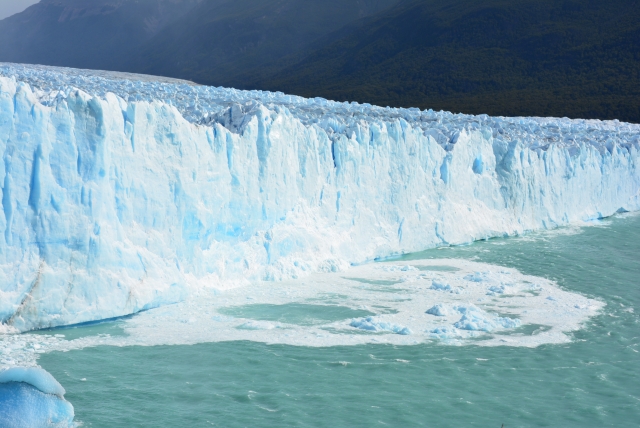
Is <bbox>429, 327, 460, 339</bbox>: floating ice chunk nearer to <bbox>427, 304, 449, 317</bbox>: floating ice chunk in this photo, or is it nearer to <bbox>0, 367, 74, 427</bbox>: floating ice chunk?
<bbox>427, 304, 449, 317</bbox>: floating ice chunk

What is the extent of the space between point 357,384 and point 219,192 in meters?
4.17

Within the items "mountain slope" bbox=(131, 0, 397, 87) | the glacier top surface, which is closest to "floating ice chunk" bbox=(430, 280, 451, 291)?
the glacier top surface

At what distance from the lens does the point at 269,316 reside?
8.96 meters

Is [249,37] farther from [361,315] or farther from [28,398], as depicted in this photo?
[28,398]

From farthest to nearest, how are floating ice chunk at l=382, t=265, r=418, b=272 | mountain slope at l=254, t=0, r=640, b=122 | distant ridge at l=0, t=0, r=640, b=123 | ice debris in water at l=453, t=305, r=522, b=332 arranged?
distant ridge at l=0, t=0, r=640, b=123
mountain slope at l=254, t=0, r=640, b=122
floating ice chunk at l=382, t=265, r=418, b=272
ice debris in water at l=453, t=305, r=522, b=332

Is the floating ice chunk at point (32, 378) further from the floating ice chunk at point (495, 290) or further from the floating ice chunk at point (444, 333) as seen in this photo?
the floating ice chunk at point (495, 290)

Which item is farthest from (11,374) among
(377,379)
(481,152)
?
(481,152)

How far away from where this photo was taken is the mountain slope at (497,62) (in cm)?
3831

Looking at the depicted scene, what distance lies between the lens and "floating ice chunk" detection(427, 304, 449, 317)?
921 cm

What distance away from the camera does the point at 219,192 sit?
1031cm

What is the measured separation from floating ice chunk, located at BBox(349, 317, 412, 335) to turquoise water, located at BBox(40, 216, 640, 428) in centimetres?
49

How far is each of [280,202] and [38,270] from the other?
4.13m

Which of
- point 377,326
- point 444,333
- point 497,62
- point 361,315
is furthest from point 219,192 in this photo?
point 497,62

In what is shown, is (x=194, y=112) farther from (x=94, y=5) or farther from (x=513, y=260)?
(x=94, y=5)
